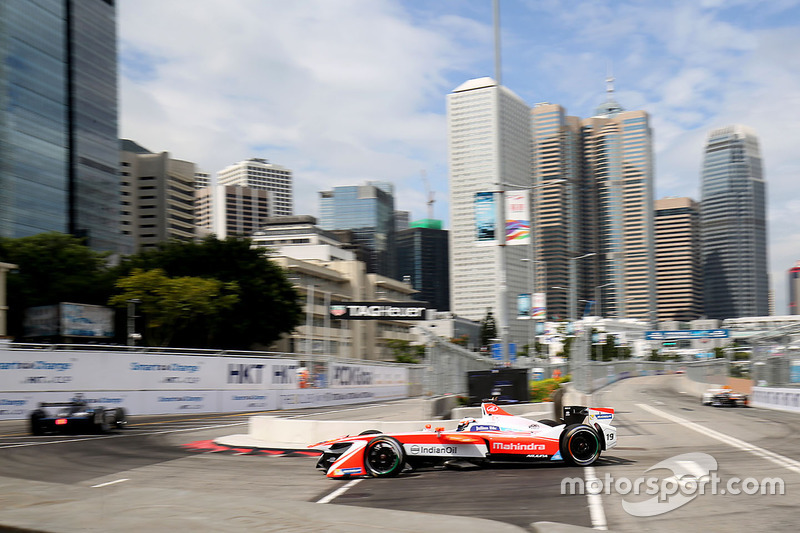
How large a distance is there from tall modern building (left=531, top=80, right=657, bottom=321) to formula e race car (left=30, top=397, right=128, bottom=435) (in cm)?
3832

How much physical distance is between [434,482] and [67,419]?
12246 millimetres

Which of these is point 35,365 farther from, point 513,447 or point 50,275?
point 50,275

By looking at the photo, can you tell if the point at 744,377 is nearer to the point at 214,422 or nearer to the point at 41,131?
the point at 214,422

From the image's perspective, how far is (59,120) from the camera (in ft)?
330

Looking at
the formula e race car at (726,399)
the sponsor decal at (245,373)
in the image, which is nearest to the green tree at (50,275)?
the sponsor decal at (245,373)

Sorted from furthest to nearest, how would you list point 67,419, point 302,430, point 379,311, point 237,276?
point 379,311, point 237,276, point 67,419, point 302,430

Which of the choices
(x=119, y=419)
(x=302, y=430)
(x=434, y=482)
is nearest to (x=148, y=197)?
(x=119, y=419)

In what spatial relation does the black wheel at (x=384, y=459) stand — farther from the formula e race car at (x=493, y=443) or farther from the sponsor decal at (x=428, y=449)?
the sponsor decal at (x=428, y=449)

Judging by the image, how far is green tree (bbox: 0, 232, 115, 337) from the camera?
2378 inches

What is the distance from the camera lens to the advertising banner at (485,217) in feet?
71.5

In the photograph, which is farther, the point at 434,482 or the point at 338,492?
the point at 434,482

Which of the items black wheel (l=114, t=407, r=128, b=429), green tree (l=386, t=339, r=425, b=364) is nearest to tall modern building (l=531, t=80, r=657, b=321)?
green tree (l=386, t=339, r=425, b=364)

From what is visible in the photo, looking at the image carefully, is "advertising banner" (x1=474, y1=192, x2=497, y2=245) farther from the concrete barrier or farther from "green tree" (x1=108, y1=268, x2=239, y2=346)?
"green tree" (x1=108, y1=268, x2=239, y2=346)

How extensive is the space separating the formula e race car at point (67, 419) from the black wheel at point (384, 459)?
10.9m
